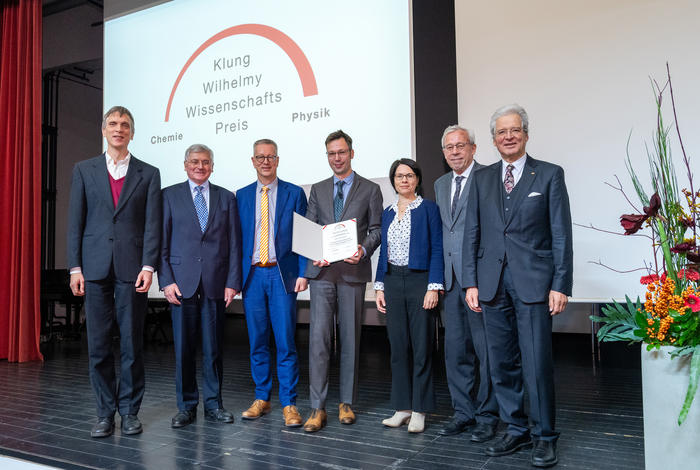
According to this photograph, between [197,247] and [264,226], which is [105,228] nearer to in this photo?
[197,247]

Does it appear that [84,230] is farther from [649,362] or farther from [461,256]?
[649,362]

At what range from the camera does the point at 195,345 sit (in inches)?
122

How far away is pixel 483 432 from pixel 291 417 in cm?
103

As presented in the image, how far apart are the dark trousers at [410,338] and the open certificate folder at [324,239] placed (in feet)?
0.95

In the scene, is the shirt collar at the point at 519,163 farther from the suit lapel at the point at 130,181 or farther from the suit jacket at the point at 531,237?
the suit lapel at the point at 130,181

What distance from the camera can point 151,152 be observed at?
5266mm

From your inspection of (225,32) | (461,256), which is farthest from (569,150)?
(225,32)

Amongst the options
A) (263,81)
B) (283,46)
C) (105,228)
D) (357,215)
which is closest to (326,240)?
(357,215)

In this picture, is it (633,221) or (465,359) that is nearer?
(633,221)

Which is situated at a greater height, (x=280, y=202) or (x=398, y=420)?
(x=280, y=202)

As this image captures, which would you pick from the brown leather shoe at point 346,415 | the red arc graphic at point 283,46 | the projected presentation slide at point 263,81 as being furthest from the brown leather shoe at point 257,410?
the red arc graphic at point 283,46

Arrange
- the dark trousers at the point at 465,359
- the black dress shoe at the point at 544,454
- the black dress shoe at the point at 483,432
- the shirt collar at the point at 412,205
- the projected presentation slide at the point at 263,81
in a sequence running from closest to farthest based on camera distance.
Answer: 1. the black dress shoe at the point at 544,454
2. the black dress shoe at the point at 483,432
3. the dark trousers at the point at 465,359
4. the shirt collar at the point at 412,205
5. the projected presentation slide at the point at 263,81

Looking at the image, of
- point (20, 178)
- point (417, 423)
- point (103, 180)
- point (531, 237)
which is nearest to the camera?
point (531, 237)

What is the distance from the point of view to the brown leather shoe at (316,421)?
9.39ft
